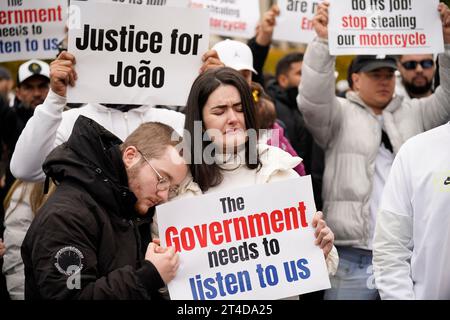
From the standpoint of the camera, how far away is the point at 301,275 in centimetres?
403

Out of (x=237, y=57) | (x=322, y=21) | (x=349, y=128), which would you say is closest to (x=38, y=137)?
(x=237, y=57)

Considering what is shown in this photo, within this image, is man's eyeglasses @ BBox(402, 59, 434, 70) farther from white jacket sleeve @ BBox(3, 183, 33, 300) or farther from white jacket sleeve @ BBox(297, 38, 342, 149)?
white jacket sleeve @ BBox(3, 183, 33, 300)

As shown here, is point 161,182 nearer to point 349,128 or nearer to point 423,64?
point 349,128

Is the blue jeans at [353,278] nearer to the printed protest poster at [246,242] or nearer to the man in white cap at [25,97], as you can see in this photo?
the printed protest poster at [246,242]

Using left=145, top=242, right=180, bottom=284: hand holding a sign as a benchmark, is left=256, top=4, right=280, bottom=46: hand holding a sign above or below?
above

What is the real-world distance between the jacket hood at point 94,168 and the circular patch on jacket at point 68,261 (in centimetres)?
32

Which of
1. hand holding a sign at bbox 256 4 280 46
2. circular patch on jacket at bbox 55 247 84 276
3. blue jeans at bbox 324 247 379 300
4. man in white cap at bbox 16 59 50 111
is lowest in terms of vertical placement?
blue jeans at bbox 324 247 379 300

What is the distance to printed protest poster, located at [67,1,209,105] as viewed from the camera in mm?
5051

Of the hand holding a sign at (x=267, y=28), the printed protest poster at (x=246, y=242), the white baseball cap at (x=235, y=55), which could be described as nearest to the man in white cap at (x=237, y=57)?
the white baseball cap at (x=235, y=55)

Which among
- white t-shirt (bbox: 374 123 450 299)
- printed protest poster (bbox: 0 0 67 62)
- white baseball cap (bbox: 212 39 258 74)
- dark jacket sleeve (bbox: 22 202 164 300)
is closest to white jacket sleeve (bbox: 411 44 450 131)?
white baseball cap (bbox: 212 39 258 74)

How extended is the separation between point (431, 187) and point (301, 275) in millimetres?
751

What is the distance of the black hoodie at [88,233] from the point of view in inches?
141

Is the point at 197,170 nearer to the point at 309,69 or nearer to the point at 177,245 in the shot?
the point at 177,245
